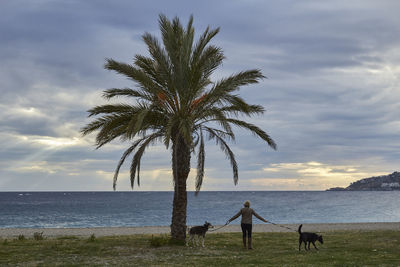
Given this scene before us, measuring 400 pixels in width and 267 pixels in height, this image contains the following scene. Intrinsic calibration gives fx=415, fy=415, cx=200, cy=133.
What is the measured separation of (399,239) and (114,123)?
607 inches

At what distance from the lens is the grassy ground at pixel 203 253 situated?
14422 millimetres

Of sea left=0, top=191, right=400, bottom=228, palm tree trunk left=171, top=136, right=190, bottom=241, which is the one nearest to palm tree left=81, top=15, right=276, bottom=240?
palm tree trunk left=171, top=136, right=190, bottom=241

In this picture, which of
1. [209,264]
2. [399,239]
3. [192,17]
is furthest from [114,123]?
[399,239]

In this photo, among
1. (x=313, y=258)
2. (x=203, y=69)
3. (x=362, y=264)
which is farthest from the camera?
(x=203, y=69)

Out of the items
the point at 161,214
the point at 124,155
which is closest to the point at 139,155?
the point at 124,155

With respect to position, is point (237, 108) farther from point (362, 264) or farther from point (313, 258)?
point (362, 264)

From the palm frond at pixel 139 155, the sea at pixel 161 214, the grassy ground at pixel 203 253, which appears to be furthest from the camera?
the sea at pixel 161 214

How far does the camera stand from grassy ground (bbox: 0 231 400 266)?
14422 millimetres

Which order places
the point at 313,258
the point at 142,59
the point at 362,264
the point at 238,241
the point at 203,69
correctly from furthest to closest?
the point at 238,241
the point at 142,59
the point at 203,69
the point at 313,258
the point at 362,264

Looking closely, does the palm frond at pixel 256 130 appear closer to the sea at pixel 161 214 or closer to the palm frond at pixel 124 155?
the palm frond at pixel 124 155

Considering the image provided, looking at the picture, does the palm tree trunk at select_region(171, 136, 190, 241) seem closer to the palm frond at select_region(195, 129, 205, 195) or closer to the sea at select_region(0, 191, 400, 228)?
the palm frond at select_region(195, 129, 205, 195)

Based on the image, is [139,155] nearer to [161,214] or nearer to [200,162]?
[200,162]

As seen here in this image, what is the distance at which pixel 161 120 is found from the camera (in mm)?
19672

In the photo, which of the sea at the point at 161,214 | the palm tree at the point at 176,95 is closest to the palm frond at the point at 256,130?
the palm tree at the point at 176,95
